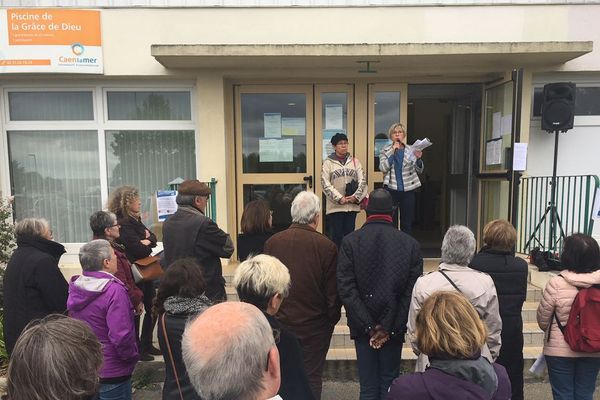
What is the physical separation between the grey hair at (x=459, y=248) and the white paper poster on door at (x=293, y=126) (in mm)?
3965

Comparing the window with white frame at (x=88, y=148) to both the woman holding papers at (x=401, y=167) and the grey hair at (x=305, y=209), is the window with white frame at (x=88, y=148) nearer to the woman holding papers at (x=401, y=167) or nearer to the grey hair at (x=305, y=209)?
the woman holding papers at (x=401, y=167)

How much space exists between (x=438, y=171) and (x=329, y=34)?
5467 millimetres

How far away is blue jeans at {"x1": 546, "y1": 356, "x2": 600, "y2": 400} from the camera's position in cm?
299

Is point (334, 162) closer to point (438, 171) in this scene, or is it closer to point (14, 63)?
point (14, 63)

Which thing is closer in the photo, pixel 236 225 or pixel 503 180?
pixel 503 180

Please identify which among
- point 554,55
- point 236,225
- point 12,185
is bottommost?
point 236,225

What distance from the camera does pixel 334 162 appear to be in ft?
18.4

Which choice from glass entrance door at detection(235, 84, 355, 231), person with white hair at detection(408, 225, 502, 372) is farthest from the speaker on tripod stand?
person with white hair at detection(408, 225, 502, 372)

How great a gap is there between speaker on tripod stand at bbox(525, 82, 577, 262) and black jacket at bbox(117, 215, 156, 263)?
4.97 m

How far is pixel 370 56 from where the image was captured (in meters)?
5.31

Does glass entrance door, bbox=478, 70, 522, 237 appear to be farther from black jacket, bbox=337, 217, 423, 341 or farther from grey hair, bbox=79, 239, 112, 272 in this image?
grey hair, bbox=79, 239, 112, 272

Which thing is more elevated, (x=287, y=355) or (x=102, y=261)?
(x=102, y=261)

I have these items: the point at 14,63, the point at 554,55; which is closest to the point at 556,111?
the point at 554,55

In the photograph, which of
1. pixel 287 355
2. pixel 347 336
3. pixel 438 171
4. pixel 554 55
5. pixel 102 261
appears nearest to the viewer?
pixel 287 355
